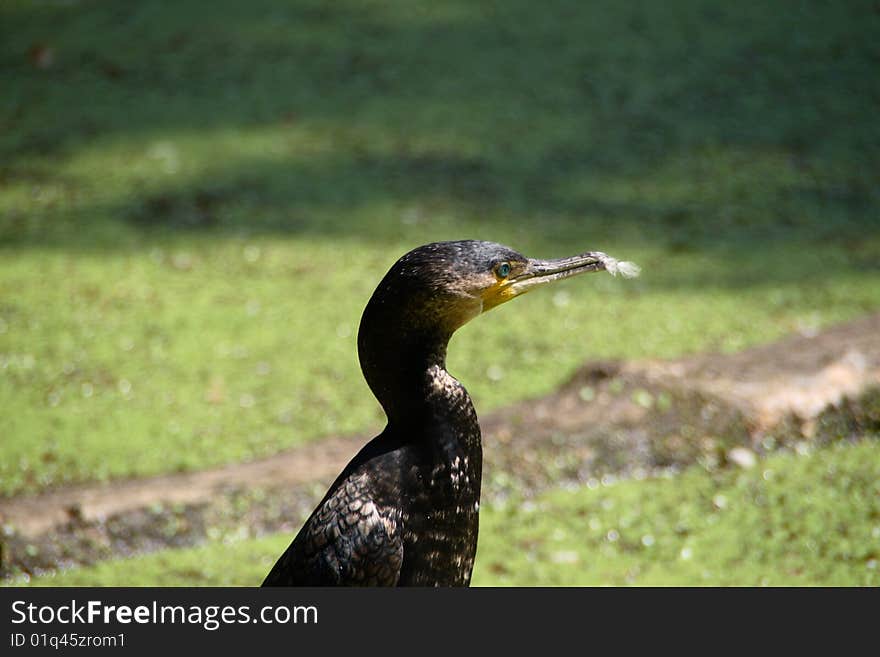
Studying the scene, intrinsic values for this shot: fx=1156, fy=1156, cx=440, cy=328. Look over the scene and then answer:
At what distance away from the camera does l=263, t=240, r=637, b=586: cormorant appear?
1494 mm

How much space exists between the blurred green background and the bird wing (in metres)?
0.68

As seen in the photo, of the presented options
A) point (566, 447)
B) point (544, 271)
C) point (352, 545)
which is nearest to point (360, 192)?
point (566, 447)

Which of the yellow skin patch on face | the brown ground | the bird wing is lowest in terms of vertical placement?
the brown ground

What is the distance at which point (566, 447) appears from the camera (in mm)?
2514

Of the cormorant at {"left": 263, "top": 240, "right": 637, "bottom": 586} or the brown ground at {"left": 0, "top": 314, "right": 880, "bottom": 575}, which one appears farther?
the brown ground at {"left": 0, "top": 314, "right": 880, "bottom": 575}

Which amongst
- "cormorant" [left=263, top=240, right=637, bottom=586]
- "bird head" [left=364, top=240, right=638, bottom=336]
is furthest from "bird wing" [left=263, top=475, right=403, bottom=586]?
"bird head" [left=364, top=240, right=638, bottom=336]

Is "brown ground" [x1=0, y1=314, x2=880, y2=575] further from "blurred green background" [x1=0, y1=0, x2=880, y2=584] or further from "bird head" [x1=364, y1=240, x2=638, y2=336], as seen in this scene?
"bird head" [x1=364, y1=240, x2=638, y2=336]

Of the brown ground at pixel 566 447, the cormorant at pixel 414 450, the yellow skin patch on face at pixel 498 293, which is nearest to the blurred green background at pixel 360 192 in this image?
the brown ground at pixel 566 447

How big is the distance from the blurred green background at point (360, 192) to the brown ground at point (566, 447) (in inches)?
4.9

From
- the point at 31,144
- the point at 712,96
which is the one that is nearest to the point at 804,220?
the point at 712,96

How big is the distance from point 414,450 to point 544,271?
0.30 meters

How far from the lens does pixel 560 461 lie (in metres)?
2.49

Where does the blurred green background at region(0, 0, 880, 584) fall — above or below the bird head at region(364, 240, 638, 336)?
below

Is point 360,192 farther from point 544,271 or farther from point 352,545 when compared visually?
point 352,545
